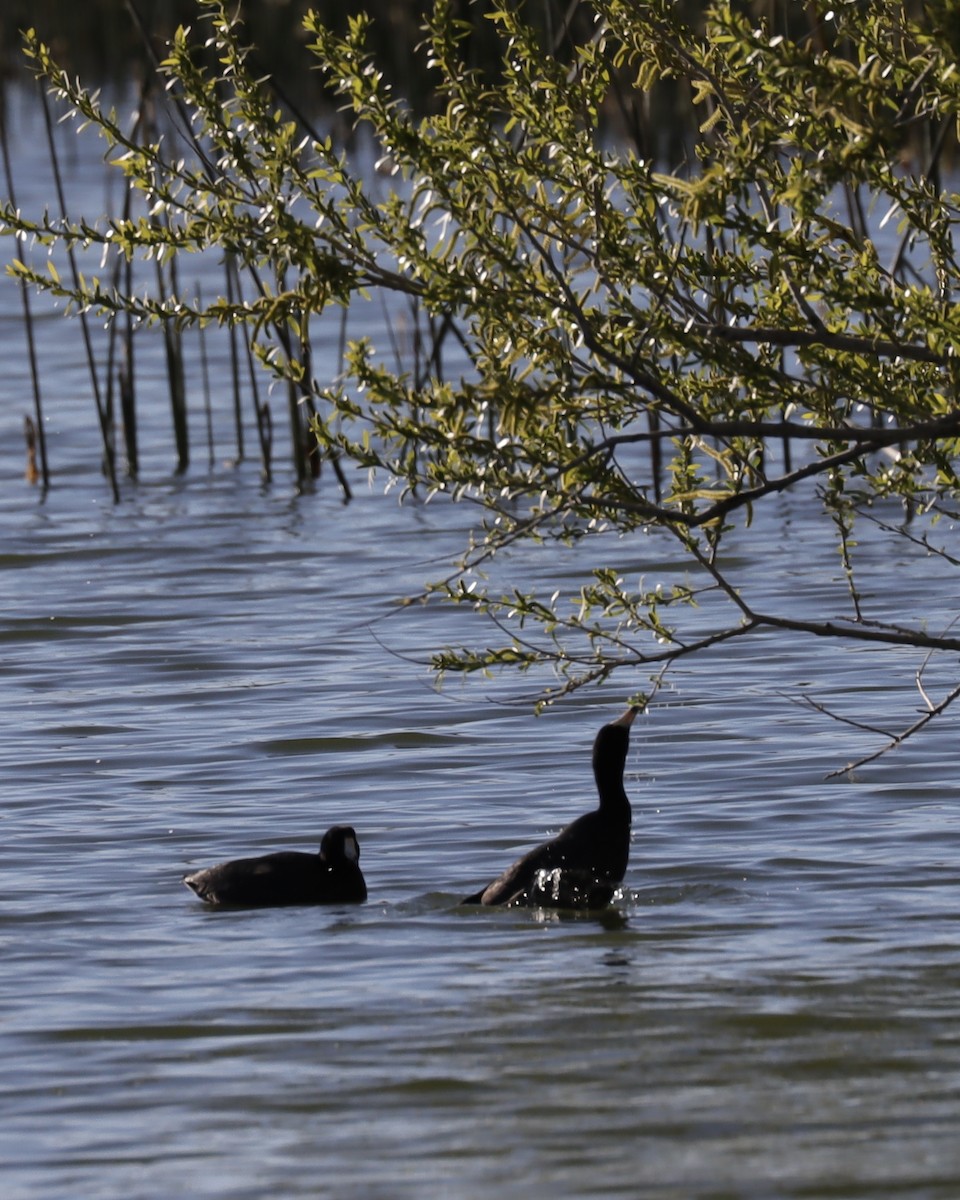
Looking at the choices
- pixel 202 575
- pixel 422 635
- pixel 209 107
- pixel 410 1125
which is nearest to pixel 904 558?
pixel 422 635

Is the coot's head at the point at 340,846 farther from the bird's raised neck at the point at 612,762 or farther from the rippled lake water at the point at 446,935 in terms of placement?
the bird's raised neck at the point at 612,762

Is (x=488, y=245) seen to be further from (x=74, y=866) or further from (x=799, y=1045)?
(x=74, y=866)

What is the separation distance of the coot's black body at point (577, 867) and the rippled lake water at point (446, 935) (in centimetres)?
8

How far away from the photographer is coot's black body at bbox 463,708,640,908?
24.1 ft

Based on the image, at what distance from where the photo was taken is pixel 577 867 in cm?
736

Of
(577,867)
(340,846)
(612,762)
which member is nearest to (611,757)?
(612,762)

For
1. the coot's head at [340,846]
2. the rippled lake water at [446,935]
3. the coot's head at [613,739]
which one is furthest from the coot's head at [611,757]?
the coot's head at [340,846]

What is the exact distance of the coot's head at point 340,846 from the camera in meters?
7.47

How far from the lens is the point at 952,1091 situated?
545 cm

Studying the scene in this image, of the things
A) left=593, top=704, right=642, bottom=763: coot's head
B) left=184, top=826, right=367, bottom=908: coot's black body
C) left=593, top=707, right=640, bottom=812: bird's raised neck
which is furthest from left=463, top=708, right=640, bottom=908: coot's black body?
left=184, top=826, right=367, bottom=908: coot's black body

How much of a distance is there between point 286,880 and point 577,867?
0.97 m

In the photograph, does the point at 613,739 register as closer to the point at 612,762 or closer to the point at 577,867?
the point at 612,762

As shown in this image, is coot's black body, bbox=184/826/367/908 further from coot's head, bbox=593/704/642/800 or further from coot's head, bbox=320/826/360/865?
coot's head, bbox=593/704/642/800

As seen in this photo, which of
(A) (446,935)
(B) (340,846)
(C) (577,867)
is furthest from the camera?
(B) (340,846)
